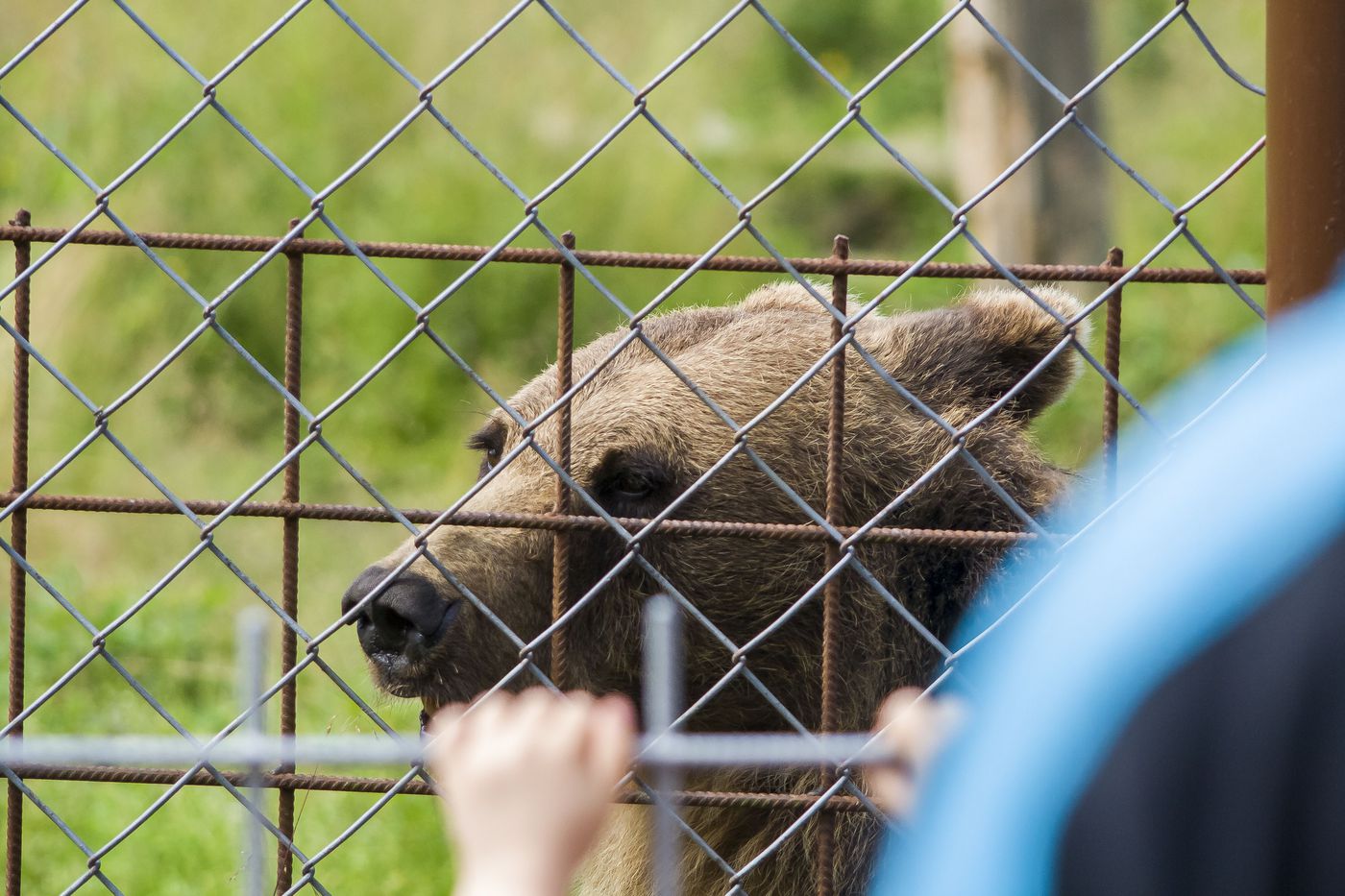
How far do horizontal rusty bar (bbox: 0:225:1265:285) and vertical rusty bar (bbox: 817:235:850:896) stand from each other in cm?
9

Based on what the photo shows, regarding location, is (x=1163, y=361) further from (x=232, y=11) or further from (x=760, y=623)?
(x=760, y=623)

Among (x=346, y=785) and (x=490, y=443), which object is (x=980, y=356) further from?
(x=346, y=785)

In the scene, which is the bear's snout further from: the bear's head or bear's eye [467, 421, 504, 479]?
bear's eye [467, 421, 504, 479]

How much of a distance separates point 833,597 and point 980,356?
136cm

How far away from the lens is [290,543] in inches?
115

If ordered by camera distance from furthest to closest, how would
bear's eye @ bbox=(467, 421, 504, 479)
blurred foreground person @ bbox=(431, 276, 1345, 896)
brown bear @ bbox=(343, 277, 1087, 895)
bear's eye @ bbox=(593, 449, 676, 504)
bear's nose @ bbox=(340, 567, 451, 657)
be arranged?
bear's eye @ bbox=(467, 421, 504, 479) < bear's eye @ bbox=(593, 449, 676, 504) < brown bear @ bbox=(343, 277, 1087, 895) < bear's nose @ bbox=(340, 567, 451, 657) < blurred foreground person @ bbox=(431, 276, 1345, 896)

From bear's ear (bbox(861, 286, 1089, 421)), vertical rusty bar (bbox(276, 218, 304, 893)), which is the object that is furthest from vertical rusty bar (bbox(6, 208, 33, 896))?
bear's ear (bbox(861, 286, 1089, 421))

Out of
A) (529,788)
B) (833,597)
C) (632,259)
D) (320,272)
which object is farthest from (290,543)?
(320,272)

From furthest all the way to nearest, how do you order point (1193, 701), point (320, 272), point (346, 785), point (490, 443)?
point (320, 272)
point (490, 443)
point (346, 785)
point (1193, 701)

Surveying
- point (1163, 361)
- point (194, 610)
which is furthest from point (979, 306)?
point (1163, 361)

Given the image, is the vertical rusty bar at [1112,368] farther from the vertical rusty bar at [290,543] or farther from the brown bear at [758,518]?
the vertical rusty bar at [290,543]

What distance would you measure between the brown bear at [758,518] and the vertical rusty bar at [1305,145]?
43.9 inches

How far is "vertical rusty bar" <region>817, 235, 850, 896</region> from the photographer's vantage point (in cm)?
285

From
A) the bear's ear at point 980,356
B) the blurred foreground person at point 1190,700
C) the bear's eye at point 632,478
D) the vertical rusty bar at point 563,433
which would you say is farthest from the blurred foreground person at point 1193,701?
the bear's ear at point 980,356
